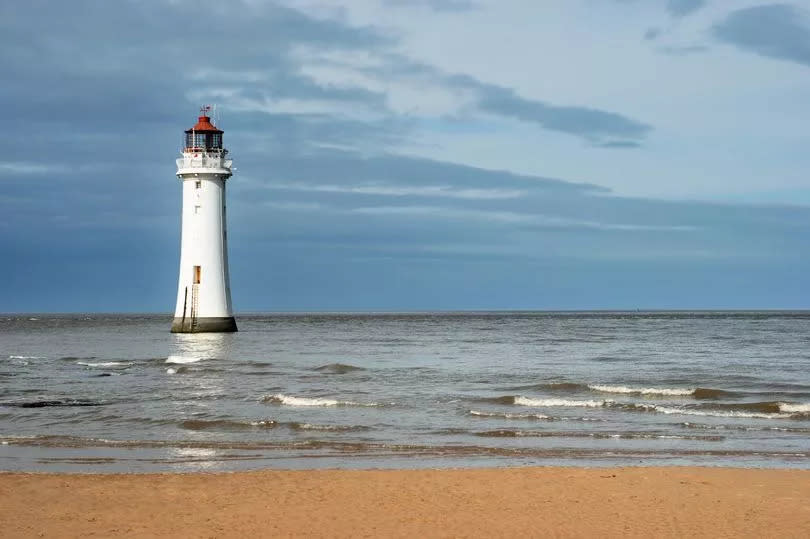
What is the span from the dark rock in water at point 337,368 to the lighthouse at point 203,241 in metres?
15.2

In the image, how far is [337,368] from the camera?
33.3 metres

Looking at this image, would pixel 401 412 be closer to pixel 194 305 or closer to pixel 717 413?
pixel 717 413

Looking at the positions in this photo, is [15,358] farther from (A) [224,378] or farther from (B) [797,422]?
(B) [797,422]

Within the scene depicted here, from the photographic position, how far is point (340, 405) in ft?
71.9

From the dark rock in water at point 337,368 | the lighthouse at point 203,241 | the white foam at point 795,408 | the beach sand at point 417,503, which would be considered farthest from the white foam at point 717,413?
the lighthouse at point 203,241

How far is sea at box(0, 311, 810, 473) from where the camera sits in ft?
49.4

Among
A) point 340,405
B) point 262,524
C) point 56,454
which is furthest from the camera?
point 340,405

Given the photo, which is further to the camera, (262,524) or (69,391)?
(69,391)

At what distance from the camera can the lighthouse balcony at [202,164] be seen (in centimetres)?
4750

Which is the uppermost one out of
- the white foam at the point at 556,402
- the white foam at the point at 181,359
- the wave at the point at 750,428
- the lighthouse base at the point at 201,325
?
the lighthouse base at the point at 201,325

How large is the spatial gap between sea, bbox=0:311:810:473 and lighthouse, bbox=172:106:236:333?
8.69 metres

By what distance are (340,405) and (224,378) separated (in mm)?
8535

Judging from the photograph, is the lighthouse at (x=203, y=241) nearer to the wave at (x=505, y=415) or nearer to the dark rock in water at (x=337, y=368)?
the dark rock in water at (x=337, y=368)

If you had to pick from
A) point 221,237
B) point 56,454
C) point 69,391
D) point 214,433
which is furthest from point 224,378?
point 221,237
